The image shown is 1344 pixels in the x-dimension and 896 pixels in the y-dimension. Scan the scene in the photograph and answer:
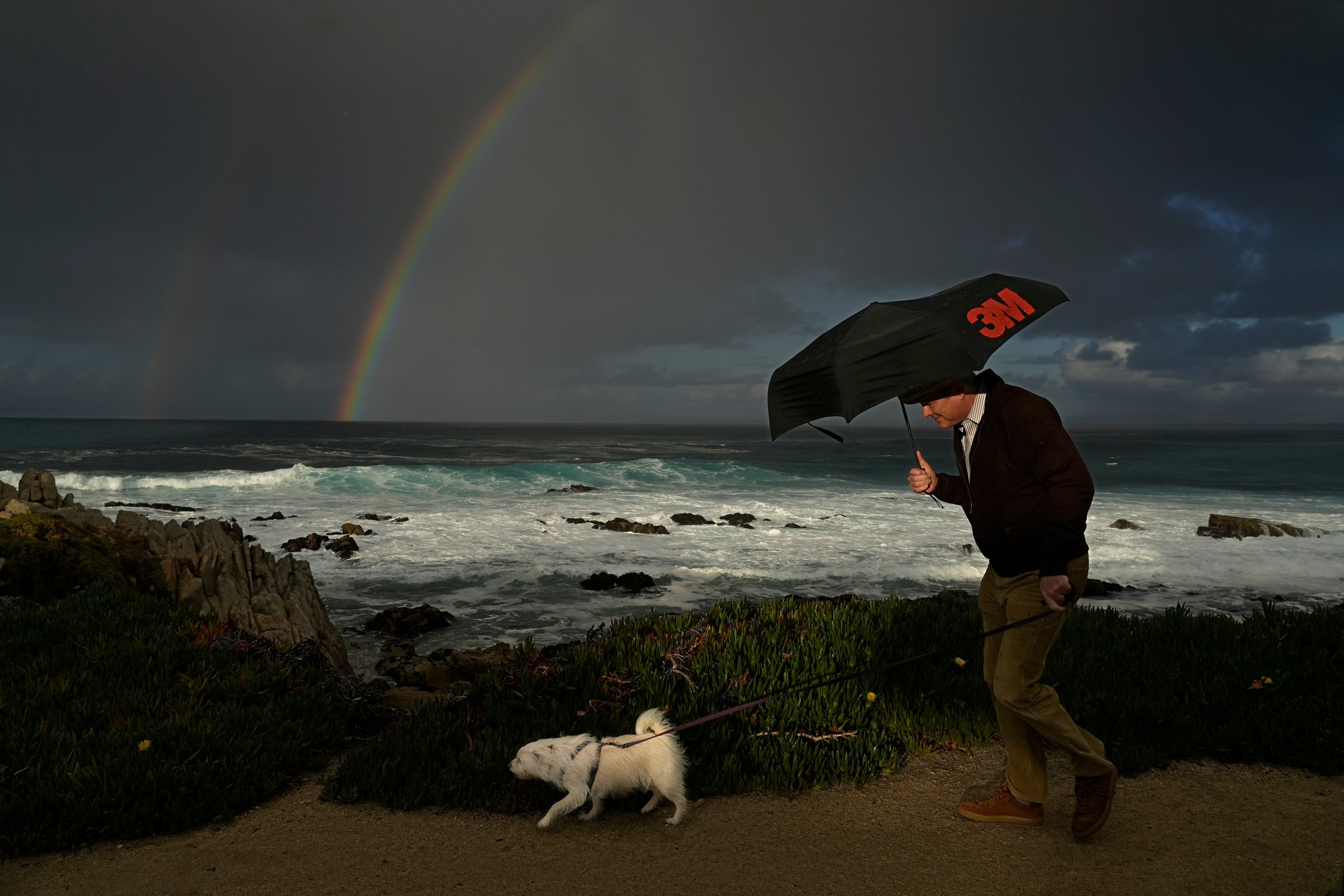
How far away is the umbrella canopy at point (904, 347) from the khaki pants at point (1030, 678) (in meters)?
1.06

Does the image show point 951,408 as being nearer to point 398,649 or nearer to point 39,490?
point 398,649

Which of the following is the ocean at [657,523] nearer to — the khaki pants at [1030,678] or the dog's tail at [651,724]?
the khaki pants at [1030,678]

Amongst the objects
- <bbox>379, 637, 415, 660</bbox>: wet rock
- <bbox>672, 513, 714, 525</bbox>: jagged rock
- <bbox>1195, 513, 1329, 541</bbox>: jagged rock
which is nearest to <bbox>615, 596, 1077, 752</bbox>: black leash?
<bbox>379, 637, 415, 660</bbox>: wet rock

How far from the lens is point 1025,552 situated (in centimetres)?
336

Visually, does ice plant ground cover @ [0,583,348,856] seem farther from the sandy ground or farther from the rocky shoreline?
the rocky shoreline

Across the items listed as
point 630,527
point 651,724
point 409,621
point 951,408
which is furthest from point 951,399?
point 630,527

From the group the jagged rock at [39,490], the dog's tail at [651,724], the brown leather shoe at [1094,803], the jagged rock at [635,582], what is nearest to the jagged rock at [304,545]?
the jagged rock at [39,490]

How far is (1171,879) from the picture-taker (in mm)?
3254

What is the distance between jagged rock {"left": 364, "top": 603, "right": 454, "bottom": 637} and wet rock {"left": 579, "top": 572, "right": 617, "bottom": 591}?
320 centimetres

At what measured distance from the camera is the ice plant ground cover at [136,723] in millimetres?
3691

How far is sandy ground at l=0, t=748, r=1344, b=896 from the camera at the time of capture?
3254mm

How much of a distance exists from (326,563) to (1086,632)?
49.8 ft

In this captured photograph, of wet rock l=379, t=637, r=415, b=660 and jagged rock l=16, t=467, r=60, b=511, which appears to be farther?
jagged rock l=16, t=467, r=60, b=511

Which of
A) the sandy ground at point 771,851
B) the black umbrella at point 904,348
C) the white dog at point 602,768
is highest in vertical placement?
the black umbrella at point 904,348
